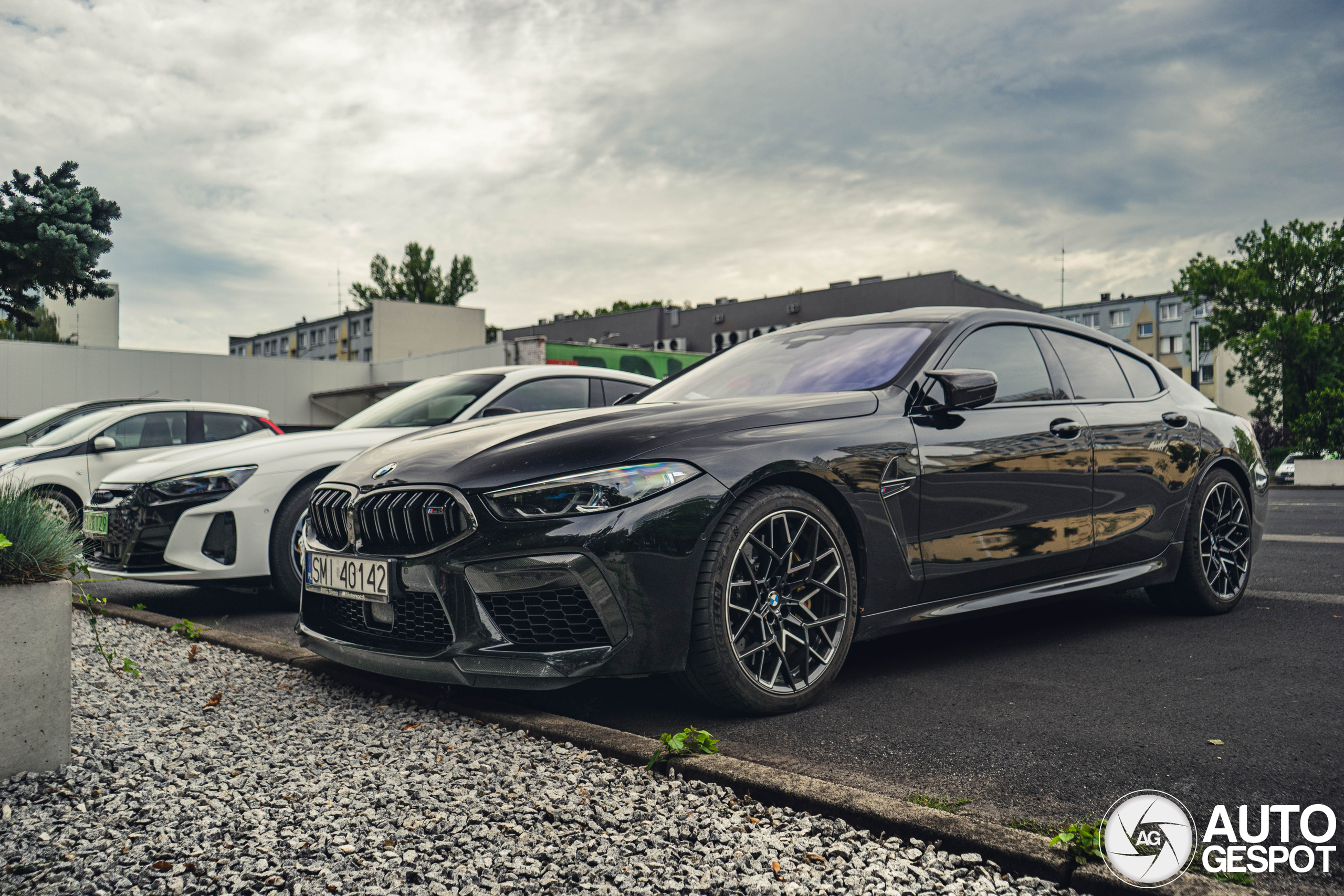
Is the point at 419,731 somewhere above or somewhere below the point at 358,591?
below

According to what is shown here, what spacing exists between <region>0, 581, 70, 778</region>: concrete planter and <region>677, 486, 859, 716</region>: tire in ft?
5.90

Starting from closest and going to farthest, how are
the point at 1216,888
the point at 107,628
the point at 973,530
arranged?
the point at 1216,888
the point at 973,530
the point at 107,628

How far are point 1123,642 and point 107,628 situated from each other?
16.3 ft

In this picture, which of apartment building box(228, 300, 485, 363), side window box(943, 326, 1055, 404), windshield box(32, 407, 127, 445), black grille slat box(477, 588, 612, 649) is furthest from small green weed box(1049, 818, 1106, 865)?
apartment building box(228, 300, 485, 363)

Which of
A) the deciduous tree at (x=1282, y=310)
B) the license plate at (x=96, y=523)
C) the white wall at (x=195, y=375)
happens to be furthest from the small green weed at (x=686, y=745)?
the deciduous tree at (x=1282, y=310)

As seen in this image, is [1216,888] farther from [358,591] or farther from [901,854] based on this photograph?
[358,591]

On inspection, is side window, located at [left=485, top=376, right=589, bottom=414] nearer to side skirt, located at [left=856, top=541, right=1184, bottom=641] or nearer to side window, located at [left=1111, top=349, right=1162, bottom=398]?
side skirt, located at [left=856, top=541, right=1184, bottom=641]

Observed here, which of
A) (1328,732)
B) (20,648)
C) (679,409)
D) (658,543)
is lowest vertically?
(1328,732)

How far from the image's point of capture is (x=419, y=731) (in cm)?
310

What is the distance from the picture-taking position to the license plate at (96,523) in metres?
5.77

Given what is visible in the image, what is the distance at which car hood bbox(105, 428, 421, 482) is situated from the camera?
564cm

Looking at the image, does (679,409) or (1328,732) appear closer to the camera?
(1328,732)

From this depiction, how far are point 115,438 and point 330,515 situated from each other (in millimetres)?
7406

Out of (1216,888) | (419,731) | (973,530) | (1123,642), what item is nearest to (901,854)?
(1216,888)
